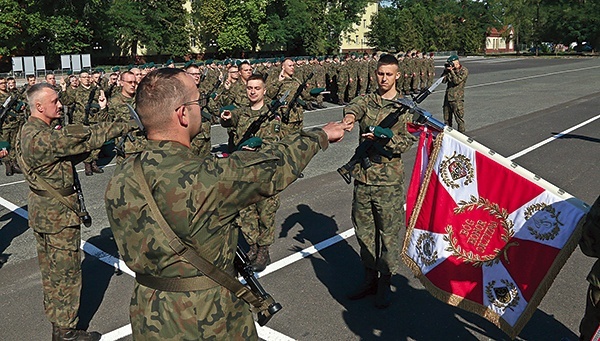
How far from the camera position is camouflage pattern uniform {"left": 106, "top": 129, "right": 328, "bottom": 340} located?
2.29 meters

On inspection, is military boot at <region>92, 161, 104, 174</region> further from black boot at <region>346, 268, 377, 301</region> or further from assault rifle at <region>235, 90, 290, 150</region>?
black boot at <region>346, 268, 377, 301</region>

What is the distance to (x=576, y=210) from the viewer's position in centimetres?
341

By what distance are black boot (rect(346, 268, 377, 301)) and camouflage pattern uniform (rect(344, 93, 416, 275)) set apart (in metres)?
0.14

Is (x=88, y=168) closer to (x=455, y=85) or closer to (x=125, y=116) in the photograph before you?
(x=125, y=116)

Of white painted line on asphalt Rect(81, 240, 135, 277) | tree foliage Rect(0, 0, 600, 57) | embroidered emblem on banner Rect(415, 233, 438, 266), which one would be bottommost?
white painted line on asphalt Rect(81, 240, 135, 277)

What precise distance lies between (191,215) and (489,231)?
2.58 meters

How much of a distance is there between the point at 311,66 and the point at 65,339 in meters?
20.0

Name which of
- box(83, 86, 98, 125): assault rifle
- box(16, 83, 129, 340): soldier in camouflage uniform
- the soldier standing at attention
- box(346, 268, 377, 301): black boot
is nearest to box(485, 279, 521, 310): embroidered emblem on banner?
box(346, 268, 377, 301): black boot

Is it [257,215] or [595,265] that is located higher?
[595,265]

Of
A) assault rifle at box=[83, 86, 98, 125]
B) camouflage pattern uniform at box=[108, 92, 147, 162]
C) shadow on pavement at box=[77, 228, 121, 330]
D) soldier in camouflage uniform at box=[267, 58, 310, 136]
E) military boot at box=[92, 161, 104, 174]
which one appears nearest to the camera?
shadow on pavement at box=[77, 228, 121, 330]

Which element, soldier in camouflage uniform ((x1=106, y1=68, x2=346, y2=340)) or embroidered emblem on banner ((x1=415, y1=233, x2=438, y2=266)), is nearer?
soldier in camouflage uniform ((x1=106, y1=68, x2=346, y2=340))

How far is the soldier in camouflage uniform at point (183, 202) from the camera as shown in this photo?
2.30 m

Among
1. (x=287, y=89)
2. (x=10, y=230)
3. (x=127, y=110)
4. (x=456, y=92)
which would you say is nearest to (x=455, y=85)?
(x=456, y=92)

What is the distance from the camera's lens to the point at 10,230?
771 centimetres
